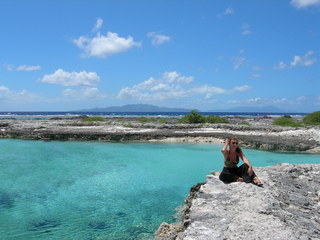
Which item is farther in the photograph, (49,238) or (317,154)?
(317,154)

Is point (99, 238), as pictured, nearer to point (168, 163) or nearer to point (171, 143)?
point (168, 163)

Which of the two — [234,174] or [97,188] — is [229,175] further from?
[97,188]

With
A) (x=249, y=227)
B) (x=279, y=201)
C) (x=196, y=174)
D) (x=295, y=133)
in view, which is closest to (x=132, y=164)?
(x=196, y=174)

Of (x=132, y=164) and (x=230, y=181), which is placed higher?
(x=230, y=181)

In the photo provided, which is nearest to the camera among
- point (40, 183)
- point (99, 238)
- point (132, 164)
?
point (99, 238)

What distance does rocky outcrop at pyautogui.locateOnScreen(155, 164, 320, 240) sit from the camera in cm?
651

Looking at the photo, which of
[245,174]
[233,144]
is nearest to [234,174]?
[245,174]

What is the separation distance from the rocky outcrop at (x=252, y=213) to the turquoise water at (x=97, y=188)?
2.33 metres

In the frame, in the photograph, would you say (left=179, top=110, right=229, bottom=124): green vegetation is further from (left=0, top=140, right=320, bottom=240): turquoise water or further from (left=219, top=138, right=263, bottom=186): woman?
(left=219, top=138, right=263, bottom=186): woman

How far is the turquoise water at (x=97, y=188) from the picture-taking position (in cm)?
1009

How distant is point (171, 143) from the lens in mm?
34281

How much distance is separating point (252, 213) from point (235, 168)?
2952mm

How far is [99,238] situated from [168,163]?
44.7 feet

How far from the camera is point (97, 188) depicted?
15.1 metres
